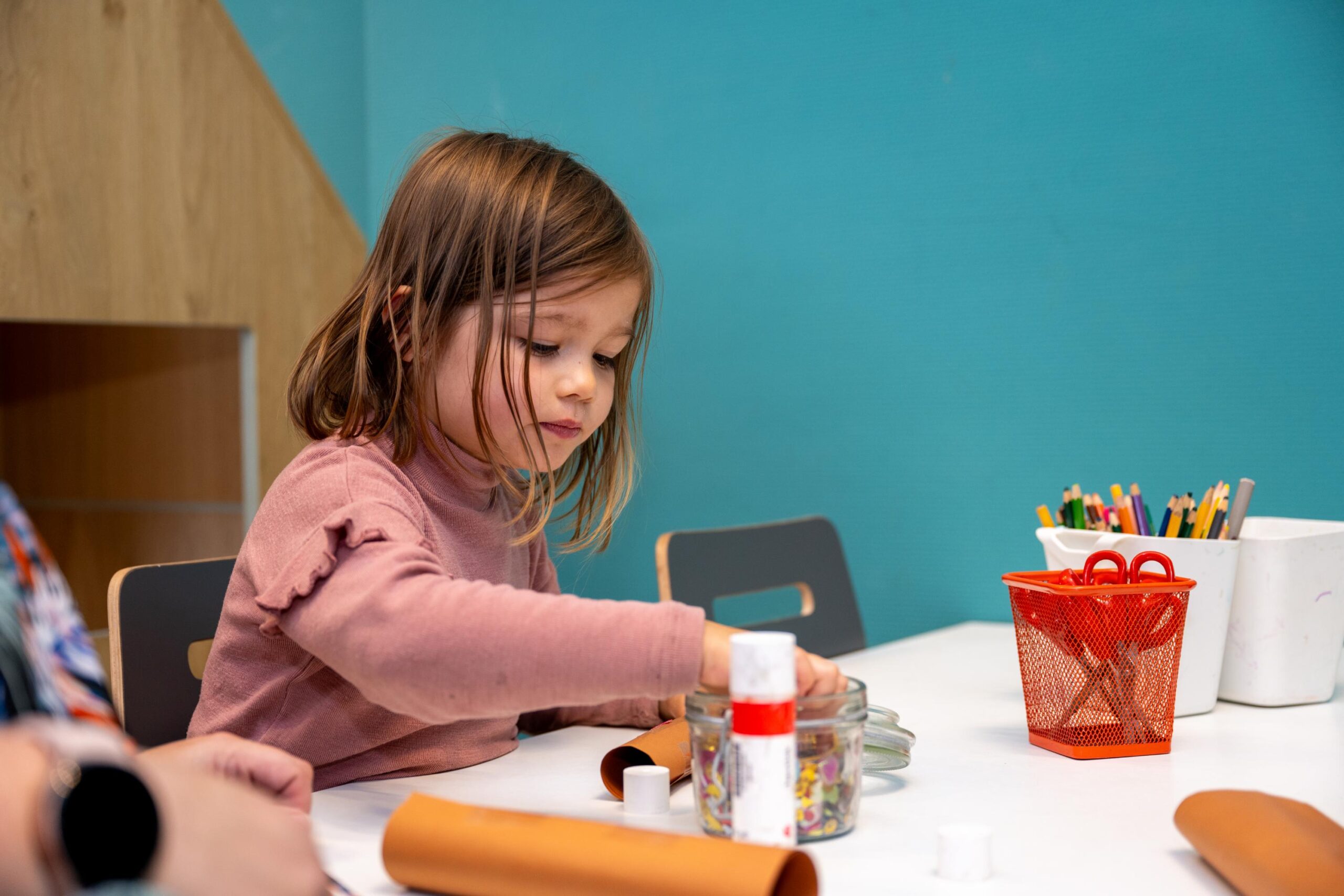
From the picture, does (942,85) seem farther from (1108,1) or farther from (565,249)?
(565,249)

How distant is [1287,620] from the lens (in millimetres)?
849

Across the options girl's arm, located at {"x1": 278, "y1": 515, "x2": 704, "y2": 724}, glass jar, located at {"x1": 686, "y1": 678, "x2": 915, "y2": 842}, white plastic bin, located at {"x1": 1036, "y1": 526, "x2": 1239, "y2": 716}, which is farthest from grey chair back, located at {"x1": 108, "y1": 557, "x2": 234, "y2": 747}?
white plastic bin, located at {"x1": 1036, "y1": 526, "x2": 1239, "y2": 716}

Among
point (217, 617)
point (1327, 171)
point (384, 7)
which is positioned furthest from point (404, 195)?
point (384, 7)

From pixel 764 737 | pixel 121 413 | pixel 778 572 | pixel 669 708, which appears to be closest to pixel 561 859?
pixel 764 737

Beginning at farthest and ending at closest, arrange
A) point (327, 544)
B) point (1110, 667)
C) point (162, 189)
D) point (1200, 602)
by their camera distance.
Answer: point (162, 189) → point (1200, 602) → point (1110, 667) → point (327, 544)

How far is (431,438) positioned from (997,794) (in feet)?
1.40

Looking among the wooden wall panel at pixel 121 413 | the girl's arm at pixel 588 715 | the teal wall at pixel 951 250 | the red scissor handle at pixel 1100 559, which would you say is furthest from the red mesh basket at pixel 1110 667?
the wooden wall panel at pixel 121 413

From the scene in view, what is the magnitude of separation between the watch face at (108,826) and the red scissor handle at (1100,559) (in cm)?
59

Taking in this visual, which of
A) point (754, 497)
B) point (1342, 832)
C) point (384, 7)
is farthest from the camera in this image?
point (384, 7)

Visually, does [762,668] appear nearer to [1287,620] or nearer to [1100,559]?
[1100,559]

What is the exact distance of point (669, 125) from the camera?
1447 millimetres

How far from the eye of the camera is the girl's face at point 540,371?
0.76 meters

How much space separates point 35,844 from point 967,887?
1.15 feet

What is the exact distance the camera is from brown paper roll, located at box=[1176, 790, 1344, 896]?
0.44 m
